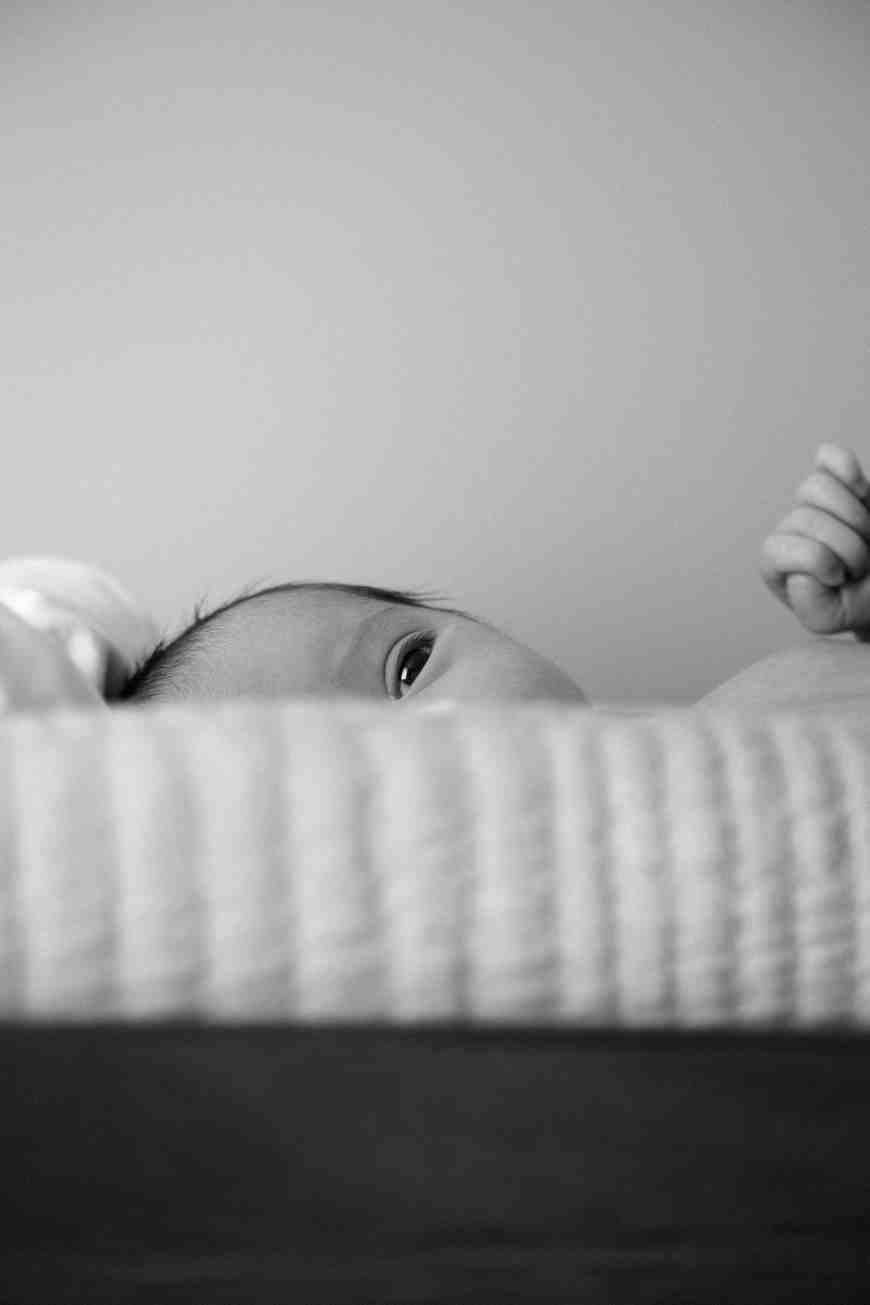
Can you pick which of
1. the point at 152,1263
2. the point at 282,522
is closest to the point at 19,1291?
the point at 152,1263

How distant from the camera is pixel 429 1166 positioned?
16 centimetres

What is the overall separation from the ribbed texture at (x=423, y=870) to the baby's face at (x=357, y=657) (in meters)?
0.34

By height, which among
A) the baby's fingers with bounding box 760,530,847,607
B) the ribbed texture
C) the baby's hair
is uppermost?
the baby's fingers with bounding box 760,530,847,607

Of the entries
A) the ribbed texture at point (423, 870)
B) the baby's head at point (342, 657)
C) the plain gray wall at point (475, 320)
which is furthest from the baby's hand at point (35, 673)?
the plain gray wall at point (475, 320)

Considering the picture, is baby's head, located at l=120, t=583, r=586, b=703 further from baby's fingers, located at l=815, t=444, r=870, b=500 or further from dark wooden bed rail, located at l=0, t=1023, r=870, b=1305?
dark wooden bed rail, located at l=0, t=1023, r=870, b=1305

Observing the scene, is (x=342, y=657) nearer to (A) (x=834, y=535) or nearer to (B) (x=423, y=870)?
(A) (x=834, y=535)

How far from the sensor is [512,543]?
0.90 metres

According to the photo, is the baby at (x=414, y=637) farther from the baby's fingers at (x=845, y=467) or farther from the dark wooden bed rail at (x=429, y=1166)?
the dark wooden bed rail at (x=429, y=1166)

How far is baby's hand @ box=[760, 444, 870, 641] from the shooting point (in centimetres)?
54

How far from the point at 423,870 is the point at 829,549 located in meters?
0.40

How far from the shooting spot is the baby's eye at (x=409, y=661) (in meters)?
0.59

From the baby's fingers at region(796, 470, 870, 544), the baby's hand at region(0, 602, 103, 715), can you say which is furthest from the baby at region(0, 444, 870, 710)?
the baby's hand at region(0, 602, 103, 715)

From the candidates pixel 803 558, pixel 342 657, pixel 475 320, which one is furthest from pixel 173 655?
pixel 475 320

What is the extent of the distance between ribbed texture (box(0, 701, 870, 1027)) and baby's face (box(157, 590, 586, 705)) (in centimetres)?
34
